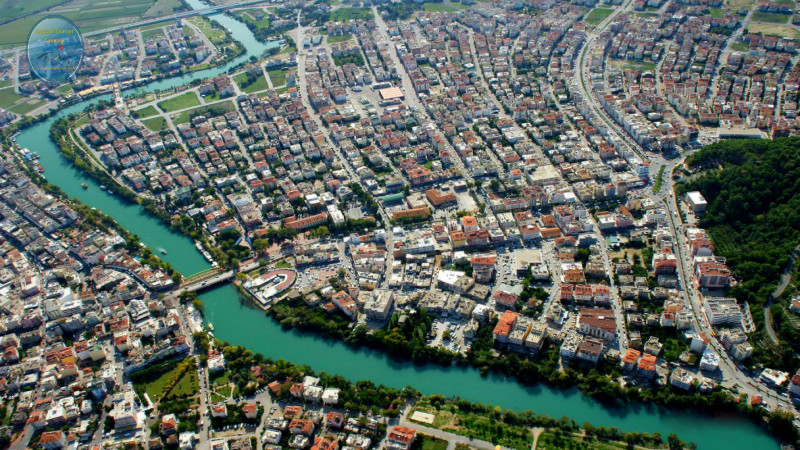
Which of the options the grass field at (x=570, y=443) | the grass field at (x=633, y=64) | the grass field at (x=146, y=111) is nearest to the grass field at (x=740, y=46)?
the grass field at (x=633, y=64)

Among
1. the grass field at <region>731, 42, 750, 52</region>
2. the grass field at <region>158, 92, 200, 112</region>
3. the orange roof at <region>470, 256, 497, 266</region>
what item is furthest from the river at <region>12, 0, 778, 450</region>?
the grass field at <region>731, 42, 750, 52</region>

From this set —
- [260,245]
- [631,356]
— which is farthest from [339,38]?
[631,356]

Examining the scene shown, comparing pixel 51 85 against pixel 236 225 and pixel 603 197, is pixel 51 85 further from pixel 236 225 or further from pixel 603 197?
pixel 603 197

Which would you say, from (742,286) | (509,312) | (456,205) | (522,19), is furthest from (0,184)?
(522,19)

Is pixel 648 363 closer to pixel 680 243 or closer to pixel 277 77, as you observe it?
pixel 680 243

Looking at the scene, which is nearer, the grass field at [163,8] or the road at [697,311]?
the road at [697,311]

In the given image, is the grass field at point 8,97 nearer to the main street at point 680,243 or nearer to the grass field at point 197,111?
the grass field at point 197,111
